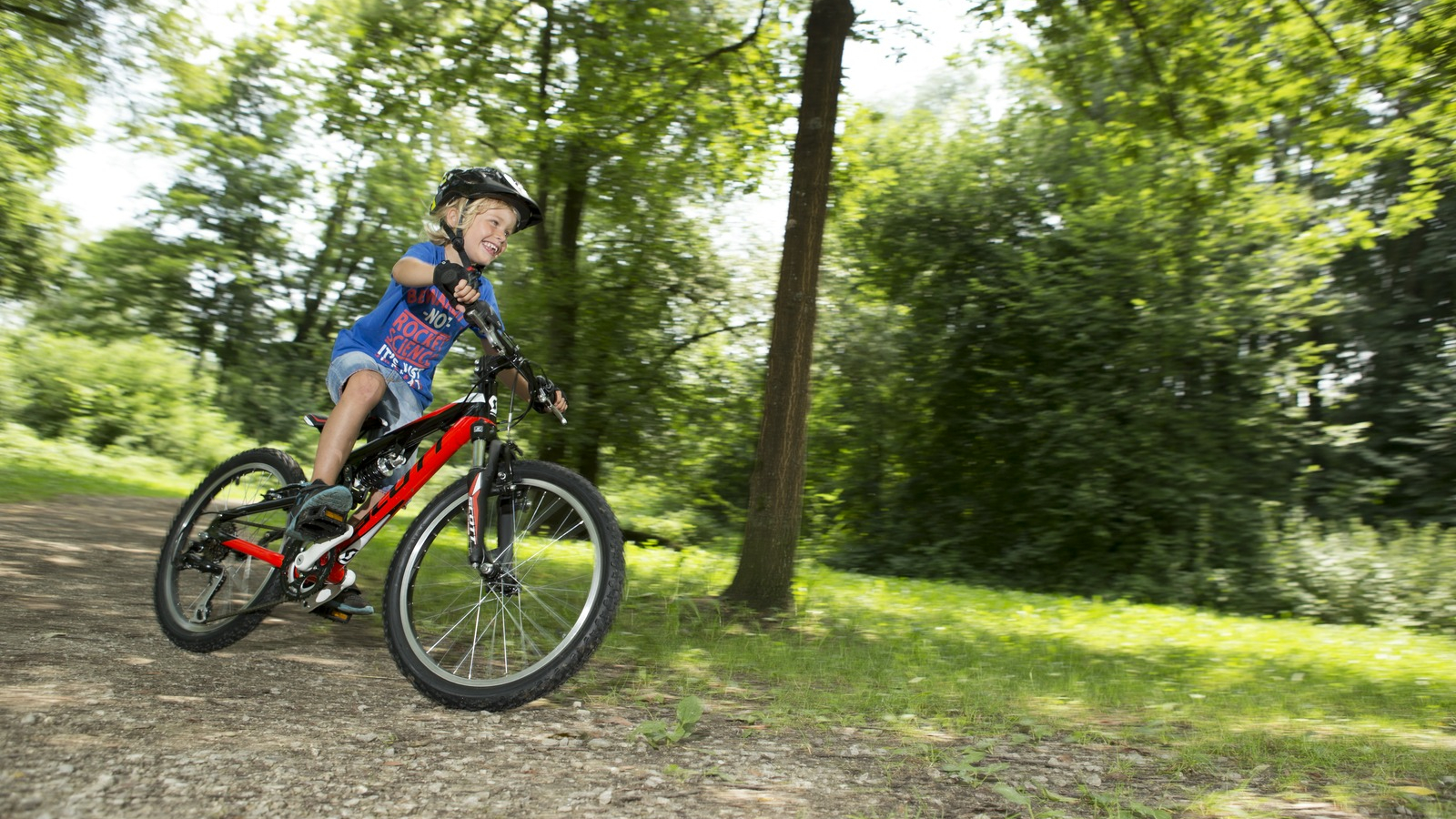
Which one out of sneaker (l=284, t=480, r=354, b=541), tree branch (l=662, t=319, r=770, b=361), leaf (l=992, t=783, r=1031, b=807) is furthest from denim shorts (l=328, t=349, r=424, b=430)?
tree branch (l=662, t=319, r=770, b=361)

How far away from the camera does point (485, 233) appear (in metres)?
3.71

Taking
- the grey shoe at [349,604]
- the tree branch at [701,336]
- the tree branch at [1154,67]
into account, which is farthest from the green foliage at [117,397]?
the tree branch at [1154,67]

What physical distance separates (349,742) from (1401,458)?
15416 millimetres

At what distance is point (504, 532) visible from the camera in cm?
338

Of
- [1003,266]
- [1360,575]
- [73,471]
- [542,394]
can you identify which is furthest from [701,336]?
[73,471]

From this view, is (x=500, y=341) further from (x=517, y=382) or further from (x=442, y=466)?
(x=442, y=466)

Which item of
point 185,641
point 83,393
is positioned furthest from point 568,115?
point 83,393

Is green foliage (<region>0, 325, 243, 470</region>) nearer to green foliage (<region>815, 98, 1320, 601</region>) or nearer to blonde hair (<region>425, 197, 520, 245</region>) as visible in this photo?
green foliage (<region>815, 98, 1320, 601</region>)

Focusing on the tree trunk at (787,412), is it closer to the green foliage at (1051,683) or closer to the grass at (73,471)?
the green foliage at (1051,683)

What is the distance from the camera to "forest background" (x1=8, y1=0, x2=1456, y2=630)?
799 centimetres

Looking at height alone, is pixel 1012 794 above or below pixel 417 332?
below

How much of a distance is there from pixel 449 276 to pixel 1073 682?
354 centimetres

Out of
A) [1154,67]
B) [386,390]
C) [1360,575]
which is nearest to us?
[386,390]

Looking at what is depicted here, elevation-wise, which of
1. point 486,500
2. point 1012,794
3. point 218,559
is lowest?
point 1012,794
